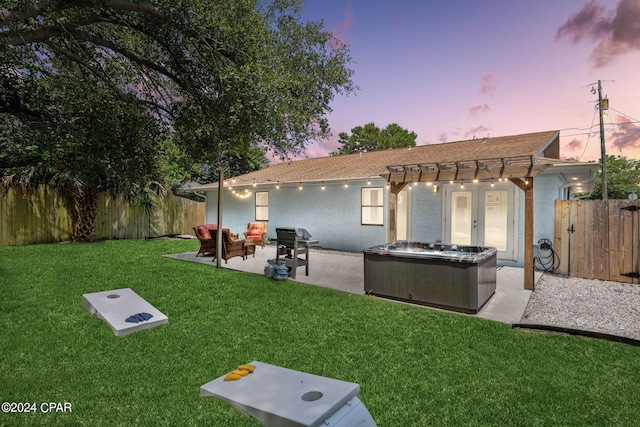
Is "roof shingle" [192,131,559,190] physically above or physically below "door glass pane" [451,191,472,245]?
above

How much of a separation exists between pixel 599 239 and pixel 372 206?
6041 millimetres

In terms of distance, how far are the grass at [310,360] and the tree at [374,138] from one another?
1023 inches

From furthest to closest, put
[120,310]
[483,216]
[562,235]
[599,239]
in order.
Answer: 1. [483,216]
2. [562,235]
3. [599,239]
4. [120,310]

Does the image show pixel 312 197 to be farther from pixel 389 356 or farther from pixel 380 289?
pixel 389 356

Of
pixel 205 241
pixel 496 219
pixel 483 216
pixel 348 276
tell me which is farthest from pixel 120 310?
pixel 496 219

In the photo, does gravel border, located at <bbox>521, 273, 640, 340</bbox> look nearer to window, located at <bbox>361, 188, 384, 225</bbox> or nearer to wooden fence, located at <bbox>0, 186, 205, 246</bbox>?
window, located at <bbox>361, 188, 384, 225</bbox>

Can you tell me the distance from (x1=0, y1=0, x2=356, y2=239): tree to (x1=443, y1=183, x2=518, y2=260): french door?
176 inches

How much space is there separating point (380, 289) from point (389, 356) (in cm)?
238

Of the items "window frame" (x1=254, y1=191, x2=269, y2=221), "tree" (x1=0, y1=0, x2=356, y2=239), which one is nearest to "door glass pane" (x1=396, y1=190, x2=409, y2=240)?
"tree" (x1=0, y1=0, x2=356, y2=239)

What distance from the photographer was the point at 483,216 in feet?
30.7

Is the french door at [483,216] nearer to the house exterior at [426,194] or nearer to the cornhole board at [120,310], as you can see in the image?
the house exterior at [426,194]

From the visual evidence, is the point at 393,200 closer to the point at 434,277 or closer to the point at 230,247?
the point at 434,277

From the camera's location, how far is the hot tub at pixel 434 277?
203 inches

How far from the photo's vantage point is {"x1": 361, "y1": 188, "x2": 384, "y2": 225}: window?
11219 mm
